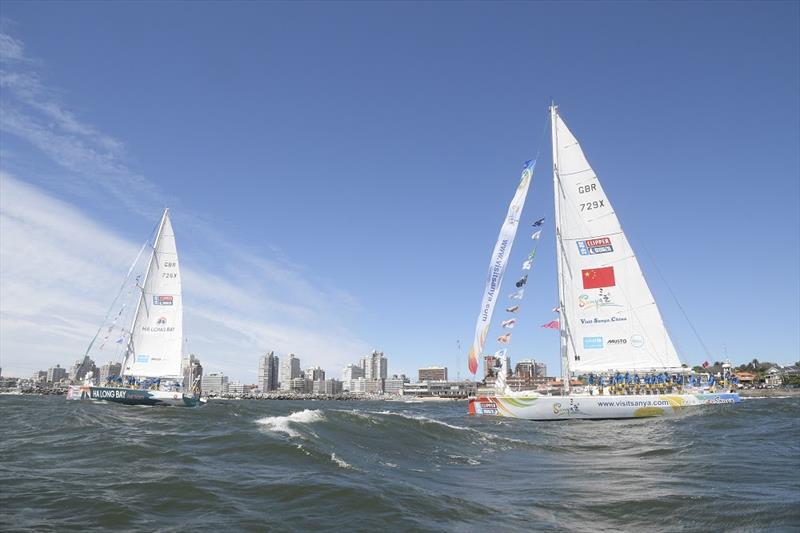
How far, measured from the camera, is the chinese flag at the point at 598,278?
33938mm

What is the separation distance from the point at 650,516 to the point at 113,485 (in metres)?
10.2

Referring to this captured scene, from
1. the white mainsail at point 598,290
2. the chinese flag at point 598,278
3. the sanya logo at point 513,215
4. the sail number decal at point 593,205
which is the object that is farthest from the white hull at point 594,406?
the sail number decal at point 593,205

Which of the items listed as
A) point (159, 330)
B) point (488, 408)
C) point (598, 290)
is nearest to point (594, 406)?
point (488, 408)

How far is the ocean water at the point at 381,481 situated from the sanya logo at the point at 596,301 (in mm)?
13744

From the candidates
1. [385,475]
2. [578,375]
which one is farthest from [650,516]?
[578,375]

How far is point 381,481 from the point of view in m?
11.3

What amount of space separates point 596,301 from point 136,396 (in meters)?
37.0

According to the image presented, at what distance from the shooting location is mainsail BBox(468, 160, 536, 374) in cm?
3356

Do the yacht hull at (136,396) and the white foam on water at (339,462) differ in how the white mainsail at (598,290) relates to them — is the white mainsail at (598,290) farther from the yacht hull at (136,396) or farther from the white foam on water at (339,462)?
the yacht hull at (136,396)

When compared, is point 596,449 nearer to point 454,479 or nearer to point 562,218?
point 454,479

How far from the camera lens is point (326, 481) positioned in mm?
10727

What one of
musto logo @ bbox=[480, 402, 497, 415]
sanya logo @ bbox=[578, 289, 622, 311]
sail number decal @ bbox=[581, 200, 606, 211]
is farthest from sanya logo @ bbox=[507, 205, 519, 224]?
musto logo @ bbox=[480, 402, 497, 415]

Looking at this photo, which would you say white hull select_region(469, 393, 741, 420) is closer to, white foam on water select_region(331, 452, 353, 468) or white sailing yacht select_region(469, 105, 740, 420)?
white sailing yacht select_region(469, 105, 740, 420)

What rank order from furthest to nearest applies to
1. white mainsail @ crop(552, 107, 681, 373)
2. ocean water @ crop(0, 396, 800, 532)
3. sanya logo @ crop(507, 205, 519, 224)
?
sanya logo @ crop(507, 205, 519, 224)
white mainsail @ crop(552, 107, 681, 373)
ocean water @ crop(0, 396, 800, 532)
